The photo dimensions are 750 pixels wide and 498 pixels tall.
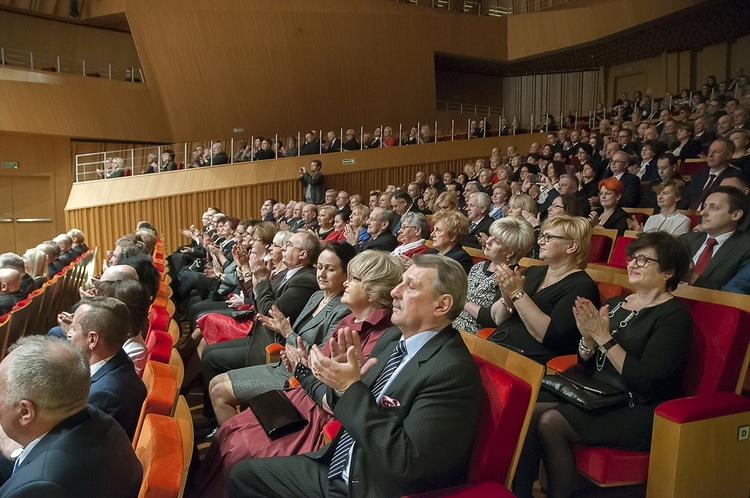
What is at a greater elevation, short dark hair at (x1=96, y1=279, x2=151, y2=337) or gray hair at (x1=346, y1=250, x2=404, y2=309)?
gray hair at (x1=346, y1=250, x2=404, y2=309)

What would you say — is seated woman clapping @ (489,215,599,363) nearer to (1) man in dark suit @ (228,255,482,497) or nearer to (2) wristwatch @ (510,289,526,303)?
(2) wristwatch @ (510,289,526,303)

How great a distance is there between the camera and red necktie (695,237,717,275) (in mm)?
2285

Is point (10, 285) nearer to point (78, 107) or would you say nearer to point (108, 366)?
point (108, 366)

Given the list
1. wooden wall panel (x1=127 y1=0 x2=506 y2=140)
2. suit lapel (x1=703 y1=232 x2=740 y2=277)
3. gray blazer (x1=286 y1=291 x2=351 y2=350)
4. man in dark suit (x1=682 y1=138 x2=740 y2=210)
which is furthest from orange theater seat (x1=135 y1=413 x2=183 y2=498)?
wooden wall panel (x1=127 y1=0 x2=506 y2=140)

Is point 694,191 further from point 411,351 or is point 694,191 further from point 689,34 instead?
point 689,34

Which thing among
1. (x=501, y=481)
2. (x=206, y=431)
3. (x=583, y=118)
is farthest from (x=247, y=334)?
(x=583, y=118)

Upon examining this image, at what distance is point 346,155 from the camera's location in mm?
8195

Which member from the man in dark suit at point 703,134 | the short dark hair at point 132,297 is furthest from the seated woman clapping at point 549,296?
the man in dark suit at point 703,134

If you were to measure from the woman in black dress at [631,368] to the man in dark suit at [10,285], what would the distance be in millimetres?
2506

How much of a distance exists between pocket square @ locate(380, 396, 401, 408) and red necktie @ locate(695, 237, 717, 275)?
1.60 metres

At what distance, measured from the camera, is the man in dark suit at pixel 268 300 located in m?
2.43

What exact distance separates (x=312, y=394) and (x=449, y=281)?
0.62 metres

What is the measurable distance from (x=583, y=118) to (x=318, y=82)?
4.28 meters

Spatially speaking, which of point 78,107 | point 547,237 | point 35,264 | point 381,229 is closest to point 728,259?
point 547,237
